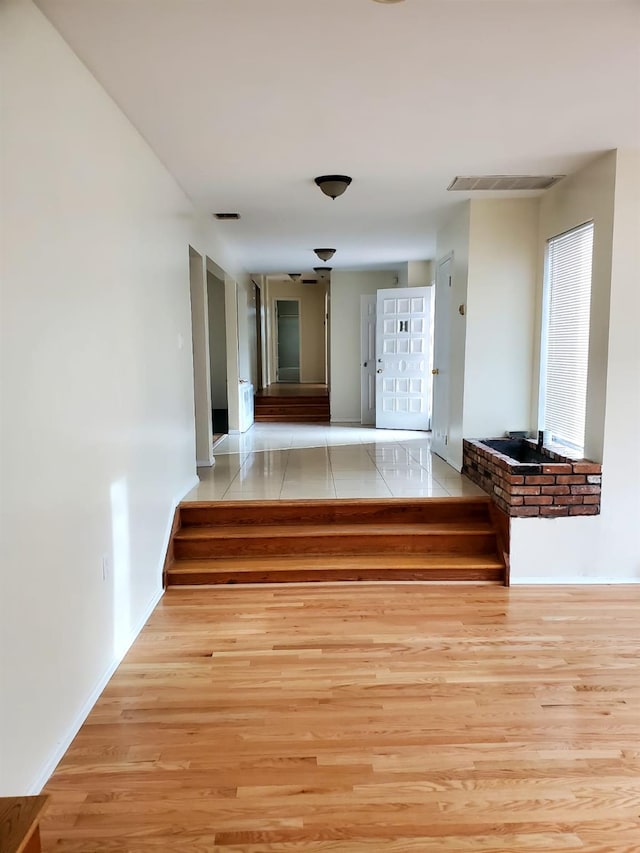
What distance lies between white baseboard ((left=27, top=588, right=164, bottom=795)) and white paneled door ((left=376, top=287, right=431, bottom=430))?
5383 mm

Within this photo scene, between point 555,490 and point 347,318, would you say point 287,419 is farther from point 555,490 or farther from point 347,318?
point 555,490

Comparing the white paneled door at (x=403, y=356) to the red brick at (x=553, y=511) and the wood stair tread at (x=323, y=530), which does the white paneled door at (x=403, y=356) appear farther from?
the red brick at (x=553, y=511)

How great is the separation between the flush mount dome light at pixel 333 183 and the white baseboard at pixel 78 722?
2840 mm

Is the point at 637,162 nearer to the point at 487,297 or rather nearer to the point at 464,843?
the point at 487,297

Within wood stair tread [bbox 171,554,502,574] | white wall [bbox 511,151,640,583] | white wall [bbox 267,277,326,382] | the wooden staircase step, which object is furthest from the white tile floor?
white wall [bbox 267,277,326,382]

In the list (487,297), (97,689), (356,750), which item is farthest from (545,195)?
(97,689)

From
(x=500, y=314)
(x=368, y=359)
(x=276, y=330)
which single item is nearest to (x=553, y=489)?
A: (x=500, y=314)

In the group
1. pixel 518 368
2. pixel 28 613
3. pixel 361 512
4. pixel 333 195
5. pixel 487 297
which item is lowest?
pixel 361 512

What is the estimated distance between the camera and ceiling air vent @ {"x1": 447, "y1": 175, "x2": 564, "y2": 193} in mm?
4016

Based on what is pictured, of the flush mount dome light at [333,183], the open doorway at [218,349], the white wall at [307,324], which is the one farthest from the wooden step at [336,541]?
the white wall at [307,324]

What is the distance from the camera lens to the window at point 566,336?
A: 403cm

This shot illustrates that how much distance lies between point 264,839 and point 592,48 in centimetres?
303

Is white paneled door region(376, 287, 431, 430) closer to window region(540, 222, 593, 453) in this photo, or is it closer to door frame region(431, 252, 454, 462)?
door frame region(431, 252, 454, 462)

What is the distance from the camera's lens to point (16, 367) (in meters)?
1.85
